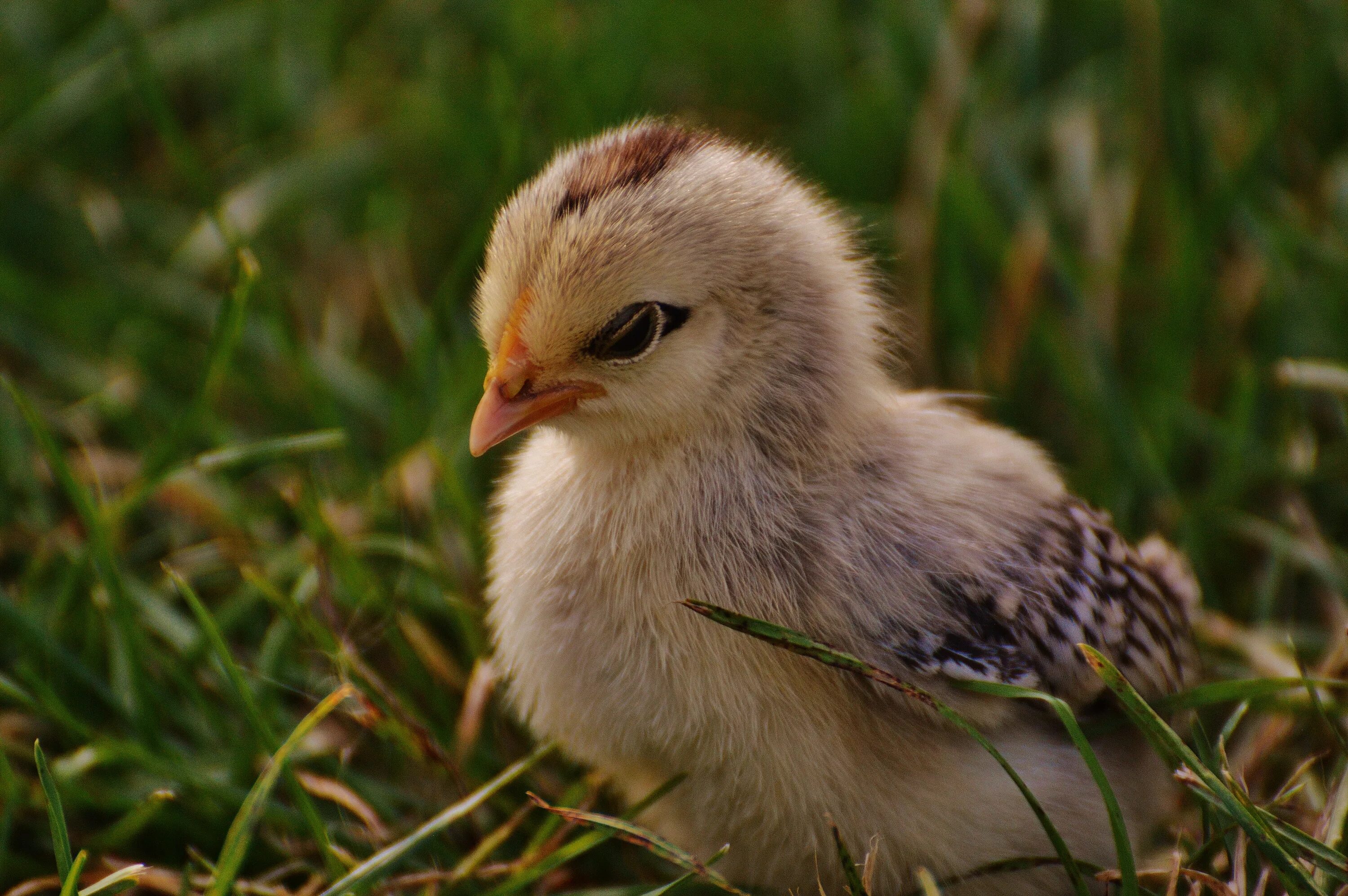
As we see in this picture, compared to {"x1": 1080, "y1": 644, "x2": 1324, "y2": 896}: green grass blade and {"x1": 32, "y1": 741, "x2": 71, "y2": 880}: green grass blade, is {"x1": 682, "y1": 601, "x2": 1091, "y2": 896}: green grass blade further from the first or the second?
{"x1": 32, "y1": 741, "x2": 71, "y2": 880}: green grass blade

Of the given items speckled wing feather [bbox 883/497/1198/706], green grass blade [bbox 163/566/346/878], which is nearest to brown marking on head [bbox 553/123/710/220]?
speckled wing feather [bbox 883/497/1198/706]

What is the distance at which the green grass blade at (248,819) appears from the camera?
2158 mm

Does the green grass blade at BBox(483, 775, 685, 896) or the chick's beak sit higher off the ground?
the chick's beak

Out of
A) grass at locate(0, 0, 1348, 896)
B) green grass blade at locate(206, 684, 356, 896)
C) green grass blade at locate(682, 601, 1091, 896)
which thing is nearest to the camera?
green grass blade at locate(682, 601, 1091, 896)

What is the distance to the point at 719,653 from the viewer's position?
7.18 feet

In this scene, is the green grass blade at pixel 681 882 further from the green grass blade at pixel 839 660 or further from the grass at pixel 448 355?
the green grass blade at pixel 839 660

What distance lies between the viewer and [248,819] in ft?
7.14

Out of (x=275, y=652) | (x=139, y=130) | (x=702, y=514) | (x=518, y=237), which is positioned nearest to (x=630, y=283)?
(x=518, y=237)

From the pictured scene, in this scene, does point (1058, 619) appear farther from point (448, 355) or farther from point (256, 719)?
point (448, 355)

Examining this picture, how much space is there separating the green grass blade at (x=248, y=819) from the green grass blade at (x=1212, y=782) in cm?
141

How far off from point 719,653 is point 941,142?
254 centimetres

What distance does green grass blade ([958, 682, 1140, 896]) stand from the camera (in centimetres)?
207

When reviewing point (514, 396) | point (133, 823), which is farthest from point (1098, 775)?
point (133, 823)

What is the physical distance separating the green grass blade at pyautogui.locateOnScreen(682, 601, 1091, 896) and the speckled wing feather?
11cm
